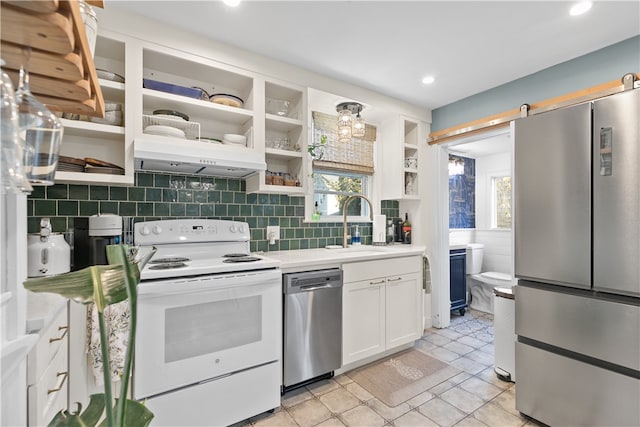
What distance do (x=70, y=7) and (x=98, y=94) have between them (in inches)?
13.5

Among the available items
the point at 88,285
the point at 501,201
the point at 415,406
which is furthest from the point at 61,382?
the point at 501,201

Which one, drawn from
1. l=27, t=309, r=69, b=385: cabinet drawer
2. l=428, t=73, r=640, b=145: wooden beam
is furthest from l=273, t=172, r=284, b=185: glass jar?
l=428, t=73, r=640, b=145: wooden beam

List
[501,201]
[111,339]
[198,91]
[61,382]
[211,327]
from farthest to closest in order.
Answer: [501,201]
[198,91]
[211,327]
[111,339]
[61,382]

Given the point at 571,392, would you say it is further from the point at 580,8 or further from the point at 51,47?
the point at 51,47

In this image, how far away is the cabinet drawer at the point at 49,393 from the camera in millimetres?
806

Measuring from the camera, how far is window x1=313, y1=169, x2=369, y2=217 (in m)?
2.97

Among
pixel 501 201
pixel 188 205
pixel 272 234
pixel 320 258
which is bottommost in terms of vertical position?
pixel 320 258

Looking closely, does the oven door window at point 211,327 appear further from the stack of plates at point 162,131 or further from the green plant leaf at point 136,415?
the stack of plates at point 162,131

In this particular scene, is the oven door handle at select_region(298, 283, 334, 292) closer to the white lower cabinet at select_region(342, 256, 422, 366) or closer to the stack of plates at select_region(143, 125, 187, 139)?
the white lower cabinet at select_region(342, 256, 422, 366)

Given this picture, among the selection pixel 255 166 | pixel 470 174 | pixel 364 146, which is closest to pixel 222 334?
pixel 255 166

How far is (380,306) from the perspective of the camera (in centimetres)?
245

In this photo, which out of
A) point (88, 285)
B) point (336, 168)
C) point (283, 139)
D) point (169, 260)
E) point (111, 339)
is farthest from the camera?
point (336, 168)

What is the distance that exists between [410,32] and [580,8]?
97 cm

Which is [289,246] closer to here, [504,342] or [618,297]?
[504,342]
